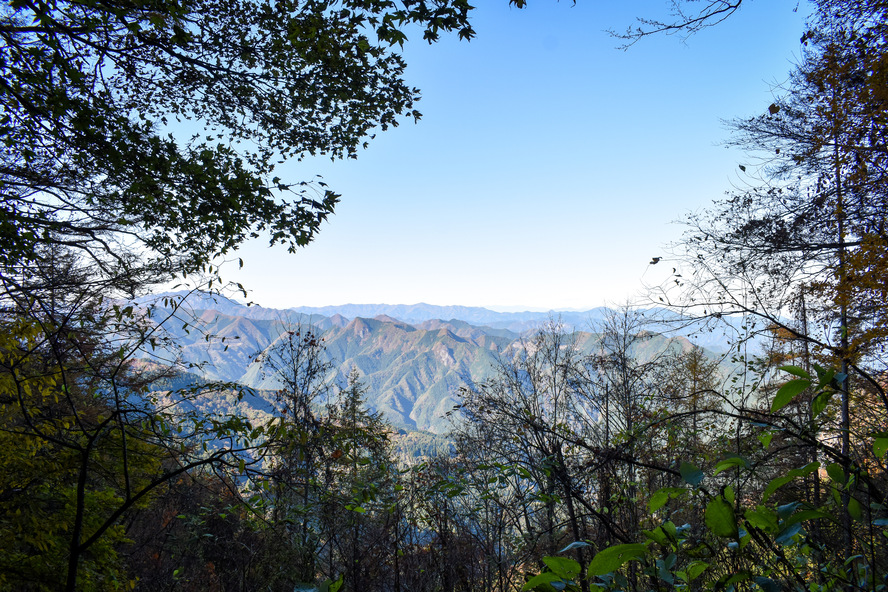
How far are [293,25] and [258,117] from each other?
1517 mm

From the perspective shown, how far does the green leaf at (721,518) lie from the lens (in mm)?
788

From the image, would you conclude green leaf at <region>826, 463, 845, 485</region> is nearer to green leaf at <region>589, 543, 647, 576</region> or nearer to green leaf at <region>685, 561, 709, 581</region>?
green leaf at <region>685, 561, 709, 581</region>

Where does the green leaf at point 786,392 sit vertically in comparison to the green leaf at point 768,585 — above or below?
above

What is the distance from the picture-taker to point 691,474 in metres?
0.88

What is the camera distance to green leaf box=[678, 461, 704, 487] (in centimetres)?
84

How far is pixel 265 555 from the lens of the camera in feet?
27.1

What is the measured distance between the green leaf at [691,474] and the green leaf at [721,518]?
0.05m

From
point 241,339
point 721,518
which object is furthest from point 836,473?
point 241,339

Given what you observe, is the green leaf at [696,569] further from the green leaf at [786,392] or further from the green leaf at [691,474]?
the green leaf at [786,392]

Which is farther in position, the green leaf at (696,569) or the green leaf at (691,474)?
the green leaf at (696,569)

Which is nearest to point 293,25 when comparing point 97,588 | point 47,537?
point 47,537

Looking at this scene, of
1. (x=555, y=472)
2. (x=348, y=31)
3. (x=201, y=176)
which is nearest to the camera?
(x=555, y=472)

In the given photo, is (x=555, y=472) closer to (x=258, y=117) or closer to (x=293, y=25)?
(x=293, y=25)

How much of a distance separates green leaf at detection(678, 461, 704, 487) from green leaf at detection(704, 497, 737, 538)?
5cm
